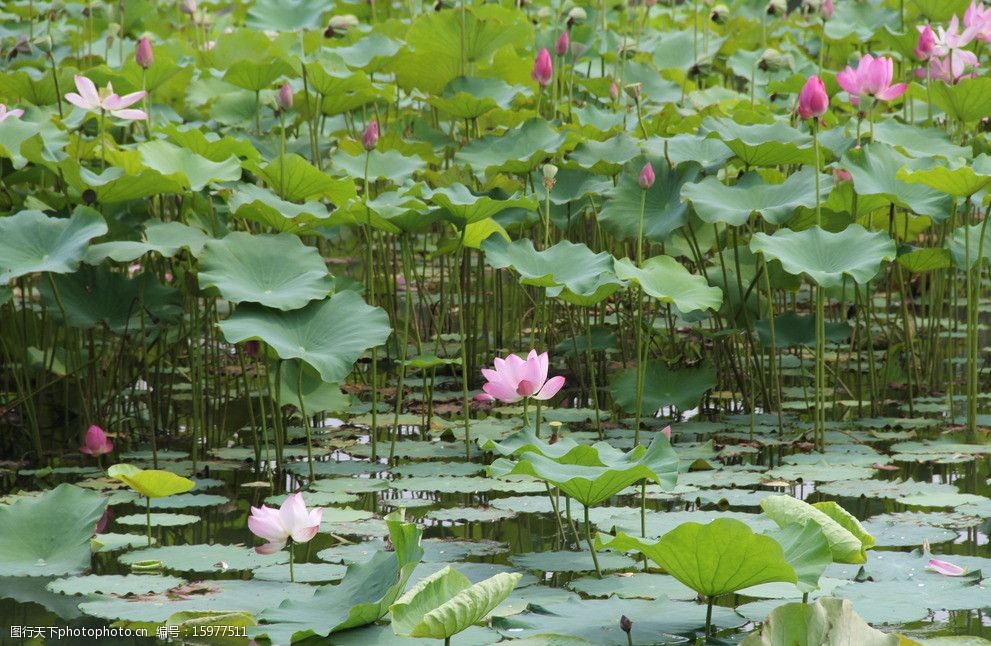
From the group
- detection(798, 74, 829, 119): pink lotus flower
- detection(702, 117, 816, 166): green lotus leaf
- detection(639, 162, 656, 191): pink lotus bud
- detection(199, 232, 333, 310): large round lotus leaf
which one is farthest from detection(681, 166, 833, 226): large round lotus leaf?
detection(199, 232, 333, 310): large round lotus leaf

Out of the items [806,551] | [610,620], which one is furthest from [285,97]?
[806,551]

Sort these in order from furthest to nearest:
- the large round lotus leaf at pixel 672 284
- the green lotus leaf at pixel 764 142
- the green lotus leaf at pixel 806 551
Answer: the green lotus leaf at pixel 764 142
the large round lotus leaf at pixel 672 284
the green lotus leaf at pixel 806 551

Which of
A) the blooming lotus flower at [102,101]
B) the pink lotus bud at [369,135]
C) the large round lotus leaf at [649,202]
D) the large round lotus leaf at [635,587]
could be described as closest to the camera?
the large round lotus leaf at [635,587]

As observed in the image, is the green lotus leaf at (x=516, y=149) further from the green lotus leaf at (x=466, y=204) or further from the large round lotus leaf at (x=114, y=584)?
the large round lotus leaf at (x=114, y=584)

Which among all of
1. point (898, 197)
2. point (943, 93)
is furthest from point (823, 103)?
point (943, 93)

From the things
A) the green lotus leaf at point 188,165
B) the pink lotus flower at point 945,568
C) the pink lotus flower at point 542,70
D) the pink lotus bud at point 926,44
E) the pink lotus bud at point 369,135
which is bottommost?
the pink lotus flower at point 945,568

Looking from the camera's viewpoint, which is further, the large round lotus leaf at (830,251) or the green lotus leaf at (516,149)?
the green lotus leaf at (516,149)

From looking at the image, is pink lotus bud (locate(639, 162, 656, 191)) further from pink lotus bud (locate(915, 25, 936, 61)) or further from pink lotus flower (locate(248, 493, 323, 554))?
pink lotus flower (locate(248, 493, 323, 554))

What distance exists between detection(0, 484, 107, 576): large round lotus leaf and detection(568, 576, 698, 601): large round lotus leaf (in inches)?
29.7

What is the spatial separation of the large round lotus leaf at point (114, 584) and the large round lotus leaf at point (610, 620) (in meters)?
0.52

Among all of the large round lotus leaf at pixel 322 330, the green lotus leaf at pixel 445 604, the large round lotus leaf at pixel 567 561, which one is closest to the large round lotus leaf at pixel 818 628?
the green lotus leaf at pixel 445 604

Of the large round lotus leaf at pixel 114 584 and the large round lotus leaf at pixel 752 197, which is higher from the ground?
the large round lotus leaf at pixel 752 197

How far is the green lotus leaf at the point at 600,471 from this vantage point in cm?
162

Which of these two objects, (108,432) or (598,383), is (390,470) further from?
(598,383)
